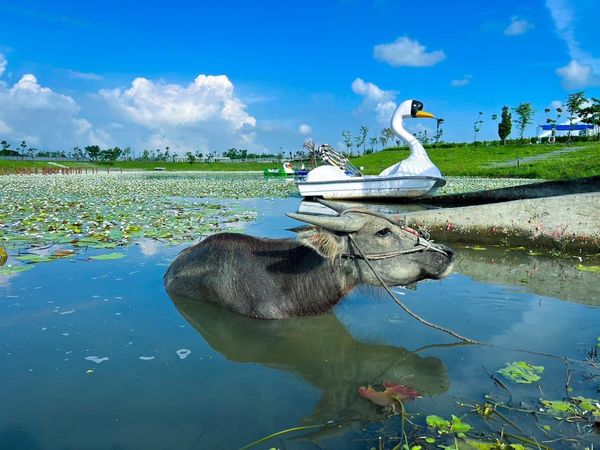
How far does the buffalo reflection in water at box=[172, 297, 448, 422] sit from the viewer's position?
310 centimetres

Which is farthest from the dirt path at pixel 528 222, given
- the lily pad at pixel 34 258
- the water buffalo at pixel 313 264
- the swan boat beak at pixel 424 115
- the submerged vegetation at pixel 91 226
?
the swan boat beak at pixel 424 115

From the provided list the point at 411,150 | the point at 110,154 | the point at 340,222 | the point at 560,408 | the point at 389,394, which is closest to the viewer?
the point at 560,408

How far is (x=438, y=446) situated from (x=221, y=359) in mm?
1932

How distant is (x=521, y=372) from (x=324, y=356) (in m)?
1.52

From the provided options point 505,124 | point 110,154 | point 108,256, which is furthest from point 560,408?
point 110,154

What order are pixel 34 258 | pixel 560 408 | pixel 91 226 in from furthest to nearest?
pixel 91 226
pixel 34 258
pixel 560 408

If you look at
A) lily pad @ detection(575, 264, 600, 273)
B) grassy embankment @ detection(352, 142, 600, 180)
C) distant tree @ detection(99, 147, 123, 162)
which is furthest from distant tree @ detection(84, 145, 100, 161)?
lily pad @ detection(575, 264, 600, 273)

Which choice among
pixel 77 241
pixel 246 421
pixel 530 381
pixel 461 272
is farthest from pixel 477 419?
pixel 77 241

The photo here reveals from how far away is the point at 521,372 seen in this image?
3262 millimetres

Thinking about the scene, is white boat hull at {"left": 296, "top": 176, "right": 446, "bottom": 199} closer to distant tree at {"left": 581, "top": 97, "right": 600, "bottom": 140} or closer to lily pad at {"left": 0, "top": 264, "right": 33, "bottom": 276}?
lily pad at {"left": 0, "top": 264, "right": 33, "bottom": 276}

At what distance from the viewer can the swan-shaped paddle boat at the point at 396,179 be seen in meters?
15.7

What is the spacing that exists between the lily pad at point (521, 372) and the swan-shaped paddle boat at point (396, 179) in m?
12.6

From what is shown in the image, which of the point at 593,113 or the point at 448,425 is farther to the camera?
the point at 593,113

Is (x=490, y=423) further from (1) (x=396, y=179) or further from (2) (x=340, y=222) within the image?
(1) (x=396, y=179)
